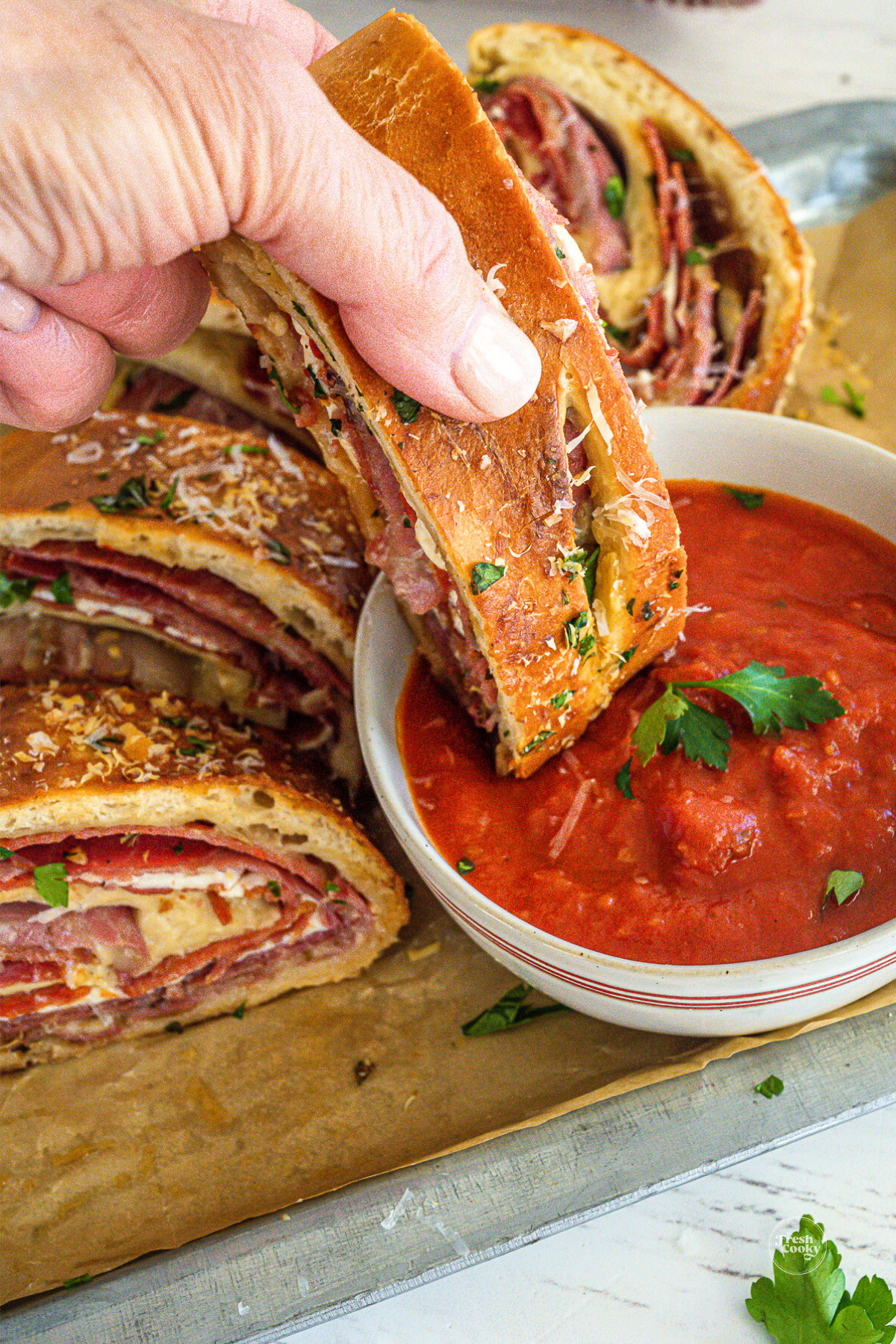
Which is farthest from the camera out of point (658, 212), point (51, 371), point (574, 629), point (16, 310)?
point (658, 212)

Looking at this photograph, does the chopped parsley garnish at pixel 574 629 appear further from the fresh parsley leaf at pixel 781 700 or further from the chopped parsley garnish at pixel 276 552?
the chopped parsley garnish at pixel 276 552

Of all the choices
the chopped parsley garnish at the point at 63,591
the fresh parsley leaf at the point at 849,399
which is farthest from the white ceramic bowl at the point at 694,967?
the fresh parsley leaf at the point at 849,399

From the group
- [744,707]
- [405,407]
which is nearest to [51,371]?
[405,407]

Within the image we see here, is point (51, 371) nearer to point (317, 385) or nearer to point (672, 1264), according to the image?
point (317, 385)

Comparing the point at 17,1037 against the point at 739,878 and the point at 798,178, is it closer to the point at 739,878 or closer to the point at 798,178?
the point at 739,878

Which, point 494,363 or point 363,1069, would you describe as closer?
point 494,363

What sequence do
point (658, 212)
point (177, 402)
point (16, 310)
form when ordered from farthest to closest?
point (177, 402)
point (658, 212)
point (16, 310)

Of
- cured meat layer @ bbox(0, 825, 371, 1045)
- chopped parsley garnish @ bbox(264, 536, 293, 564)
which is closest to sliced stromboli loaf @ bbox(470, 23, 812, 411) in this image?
chopped parsley garnish @ bbox(264, 536, 293, 564)

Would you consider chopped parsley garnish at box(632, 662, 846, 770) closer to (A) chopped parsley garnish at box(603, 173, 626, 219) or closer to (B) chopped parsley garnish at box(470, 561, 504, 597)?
(B) chopped parsley garnish at box(470, 561, 504, 597)
